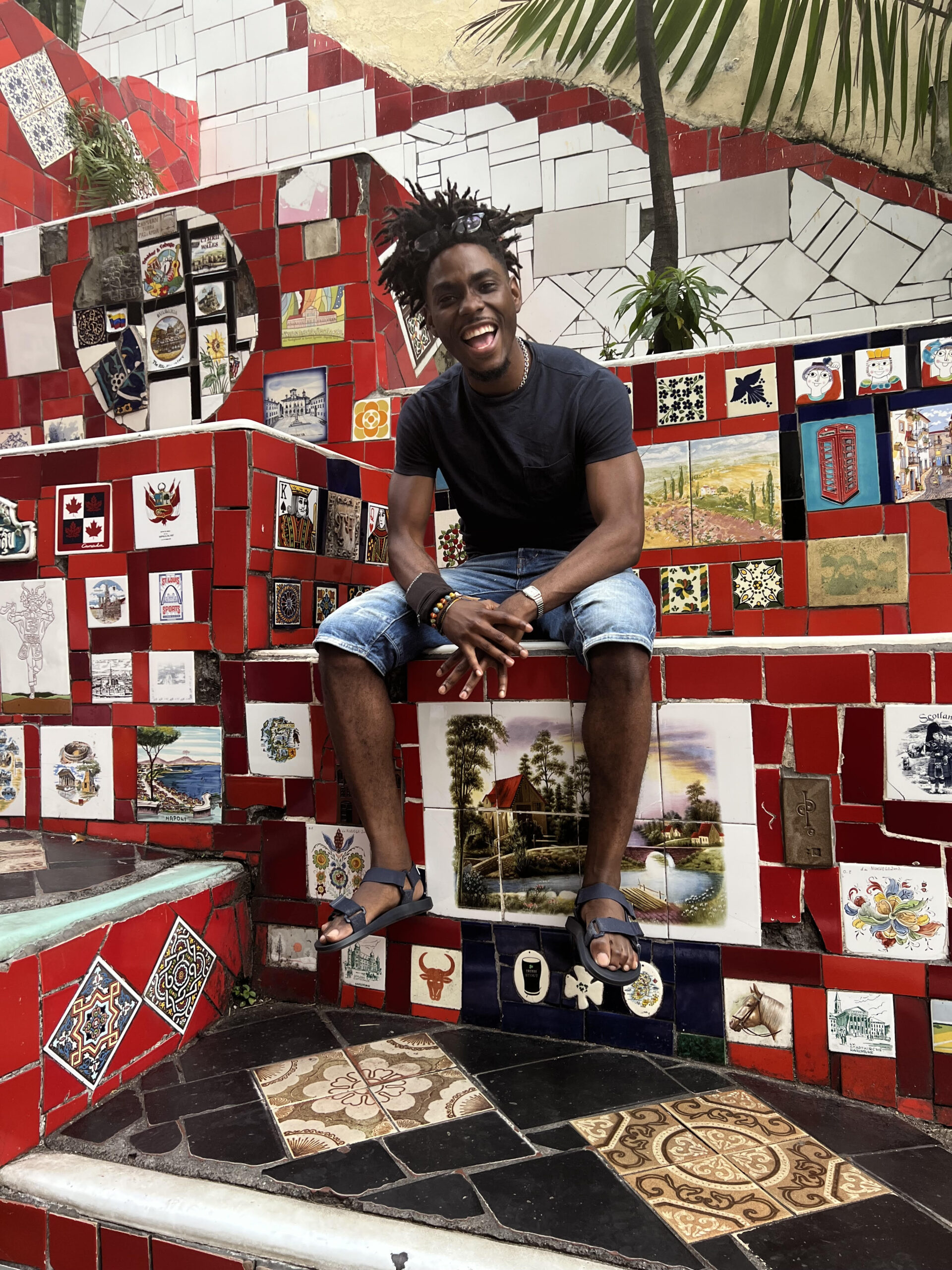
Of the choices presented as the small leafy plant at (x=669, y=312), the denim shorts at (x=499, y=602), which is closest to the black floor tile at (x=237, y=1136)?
the denim shorts at (x=499, y=602)

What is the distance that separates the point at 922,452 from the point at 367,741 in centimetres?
178

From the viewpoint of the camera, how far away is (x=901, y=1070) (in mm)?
1645

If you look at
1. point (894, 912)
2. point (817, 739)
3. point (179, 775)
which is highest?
point (817, 739)

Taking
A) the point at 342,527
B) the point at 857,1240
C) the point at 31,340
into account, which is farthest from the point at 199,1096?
the point at 31,340

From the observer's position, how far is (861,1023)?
5.49 ft

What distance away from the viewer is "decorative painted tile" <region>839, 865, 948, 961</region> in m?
1.64

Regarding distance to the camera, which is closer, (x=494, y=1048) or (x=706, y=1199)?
(x=706, y=1199)

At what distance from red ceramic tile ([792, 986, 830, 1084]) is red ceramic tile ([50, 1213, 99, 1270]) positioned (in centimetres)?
130

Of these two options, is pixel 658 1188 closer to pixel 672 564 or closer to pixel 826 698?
pixel 826 698

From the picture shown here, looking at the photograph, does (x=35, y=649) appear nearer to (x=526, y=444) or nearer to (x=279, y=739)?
(x=279, y=739)

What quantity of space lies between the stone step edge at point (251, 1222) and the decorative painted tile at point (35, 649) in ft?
4.30

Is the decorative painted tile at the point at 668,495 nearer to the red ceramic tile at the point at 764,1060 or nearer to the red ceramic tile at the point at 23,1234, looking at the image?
the red ceramic tile at the point at 764,1060

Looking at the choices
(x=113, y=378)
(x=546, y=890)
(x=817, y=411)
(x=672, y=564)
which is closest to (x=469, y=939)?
(x=546, y=890)

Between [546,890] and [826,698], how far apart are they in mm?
724
